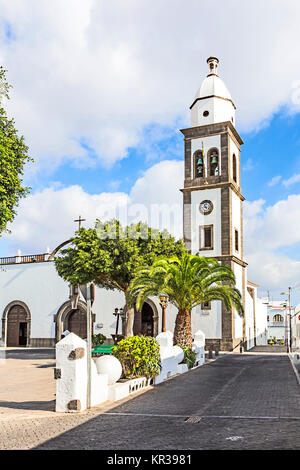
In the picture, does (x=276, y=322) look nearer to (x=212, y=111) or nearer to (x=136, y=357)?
(x=212, y=111)

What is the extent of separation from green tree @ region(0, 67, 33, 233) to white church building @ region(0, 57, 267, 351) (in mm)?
17148

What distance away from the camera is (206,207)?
34188 millimetres

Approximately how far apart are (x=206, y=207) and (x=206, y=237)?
88.8 inches

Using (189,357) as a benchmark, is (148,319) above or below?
above

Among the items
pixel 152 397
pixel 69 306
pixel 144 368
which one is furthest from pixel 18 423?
pixel 69 306

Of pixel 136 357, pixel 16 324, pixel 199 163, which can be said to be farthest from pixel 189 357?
pixel 16 324

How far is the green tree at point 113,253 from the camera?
2578cm

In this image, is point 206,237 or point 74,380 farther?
point 206,237

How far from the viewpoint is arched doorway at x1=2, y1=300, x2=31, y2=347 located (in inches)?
1519

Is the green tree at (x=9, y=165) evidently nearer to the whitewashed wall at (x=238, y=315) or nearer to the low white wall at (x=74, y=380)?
the low white wall at (x=74, y=380)

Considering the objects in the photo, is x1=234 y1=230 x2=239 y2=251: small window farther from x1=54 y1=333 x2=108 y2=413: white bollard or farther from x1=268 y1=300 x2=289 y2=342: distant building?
x1=268 y1=300 x2=289 y2=342: distant building

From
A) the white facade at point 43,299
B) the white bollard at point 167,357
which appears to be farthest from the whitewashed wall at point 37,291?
the white bollard at point 167,357

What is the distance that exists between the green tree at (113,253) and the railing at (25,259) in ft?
36.6
